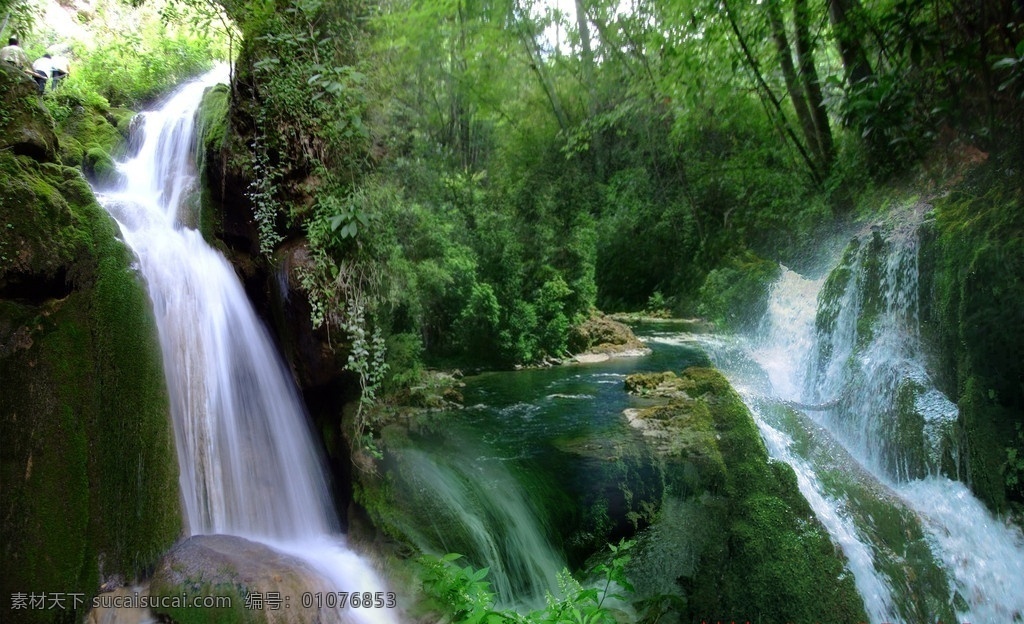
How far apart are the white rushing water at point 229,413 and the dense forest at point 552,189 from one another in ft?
0.63

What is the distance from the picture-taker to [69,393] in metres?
3.10

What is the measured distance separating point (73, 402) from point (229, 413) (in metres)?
0.94

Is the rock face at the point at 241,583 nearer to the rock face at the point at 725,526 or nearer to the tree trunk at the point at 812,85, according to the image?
the rock face at the point at 725,526

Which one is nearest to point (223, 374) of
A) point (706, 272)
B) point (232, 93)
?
point (232, 93)

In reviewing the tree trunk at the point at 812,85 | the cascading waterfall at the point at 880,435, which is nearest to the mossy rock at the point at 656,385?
the cascading waterfall at the point at 880,435

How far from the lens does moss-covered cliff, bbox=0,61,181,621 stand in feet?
9.39

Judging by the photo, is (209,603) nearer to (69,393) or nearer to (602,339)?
(69,393)

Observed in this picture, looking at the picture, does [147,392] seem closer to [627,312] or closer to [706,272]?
[627,312]

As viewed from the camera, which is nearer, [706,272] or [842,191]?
[842,191]

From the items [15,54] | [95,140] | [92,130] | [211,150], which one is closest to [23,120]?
[15,54]

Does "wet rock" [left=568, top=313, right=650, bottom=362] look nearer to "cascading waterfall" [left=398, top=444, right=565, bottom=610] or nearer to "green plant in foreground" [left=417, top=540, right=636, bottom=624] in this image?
"cascading waterfall" [left=398, top=444, right=565, bottom=610]

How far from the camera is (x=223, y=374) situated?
3.95m

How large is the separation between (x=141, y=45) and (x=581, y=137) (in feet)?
16.4

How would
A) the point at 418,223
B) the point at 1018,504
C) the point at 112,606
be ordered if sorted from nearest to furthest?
1. the point at 1018,504
2. the point at 112,606
3. the point at 418,223
